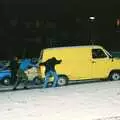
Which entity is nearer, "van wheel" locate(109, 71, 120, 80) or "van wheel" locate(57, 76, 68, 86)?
"van wheel" locate(57, 76, 68, 86)

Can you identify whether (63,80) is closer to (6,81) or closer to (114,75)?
(114,75)

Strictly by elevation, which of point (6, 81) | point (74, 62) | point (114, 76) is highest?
point (74, 62)

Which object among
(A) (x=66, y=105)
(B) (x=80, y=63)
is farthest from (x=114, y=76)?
(A) (x=66, y=105)

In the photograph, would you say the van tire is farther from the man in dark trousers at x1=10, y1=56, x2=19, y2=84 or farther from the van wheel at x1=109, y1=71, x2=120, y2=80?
the man in dark trousers at x1=10, y1=56, x2=19, y2=84

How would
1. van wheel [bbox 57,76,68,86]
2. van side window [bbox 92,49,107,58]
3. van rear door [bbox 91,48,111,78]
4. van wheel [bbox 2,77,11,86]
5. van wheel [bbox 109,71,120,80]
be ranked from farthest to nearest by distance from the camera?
van wheel [bbox 2,77,11,86]
van wheel [bbox 109,71,120,80]
van side window [bbox 92,49,107,58]
van rear door [bbox 91,48,111,78]
van wheel [bbox 57,76,68,86]

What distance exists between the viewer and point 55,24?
4625 centimetres

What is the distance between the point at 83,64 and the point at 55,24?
1969 cm

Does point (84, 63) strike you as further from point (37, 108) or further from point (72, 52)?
point (37, 108)

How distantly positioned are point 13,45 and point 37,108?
29899 mm

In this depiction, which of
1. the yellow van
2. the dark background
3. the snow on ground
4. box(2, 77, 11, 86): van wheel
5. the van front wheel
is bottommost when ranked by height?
box(2, 77, 11, 86): van wheel

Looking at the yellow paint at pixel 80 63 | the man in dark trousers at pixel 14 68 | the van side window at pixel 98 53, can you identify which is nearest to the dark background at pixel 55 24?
the man in dark trousers at pixel 14 68

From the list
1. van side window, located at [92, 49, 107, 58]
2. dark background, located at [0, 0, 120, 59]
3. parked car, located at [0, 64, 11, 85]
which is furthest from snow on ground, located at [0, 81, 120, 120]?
dark background, located at [0, 0, 120, 59]

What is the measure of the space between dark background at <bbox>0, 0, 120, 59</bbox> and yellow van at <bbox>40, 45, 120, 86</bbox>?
16798 mm

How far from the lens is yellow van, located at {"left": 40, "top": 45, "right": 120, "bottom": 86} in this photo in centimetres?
2684
